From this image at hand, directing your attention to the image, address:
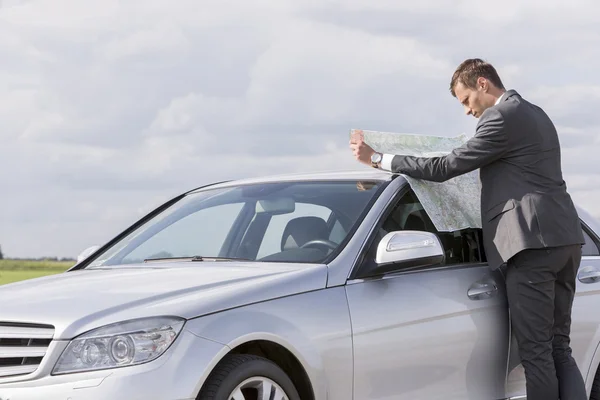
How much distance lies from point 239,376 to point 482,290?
78.5 inches

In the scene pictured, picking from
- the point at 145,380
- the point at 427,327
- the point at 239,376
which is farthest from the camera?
the point at 427,327

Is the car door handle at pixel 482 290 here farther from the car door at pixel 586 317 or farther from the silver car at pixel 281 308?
the car door at pixel 586 317

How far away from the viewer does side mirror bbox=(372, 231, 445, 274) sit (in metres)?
5.57

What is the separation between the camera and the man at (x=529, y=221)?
6.22 m

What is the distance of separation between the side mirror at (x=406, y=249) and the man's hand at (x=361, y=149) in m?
0.97

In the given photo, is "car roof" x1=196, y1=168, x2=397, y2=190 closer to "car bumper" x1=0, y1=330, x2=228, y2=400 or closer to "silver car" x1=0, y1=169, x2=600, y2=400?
"silver car" x1=0, y1=169, x2=600, y2=400

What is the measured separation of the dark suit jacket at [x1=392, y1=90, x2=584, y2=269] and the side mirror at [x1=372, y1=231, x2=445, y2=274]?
2.27 feet

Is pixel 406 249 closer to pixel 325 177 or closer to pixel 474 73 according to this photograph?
pixel 325 177

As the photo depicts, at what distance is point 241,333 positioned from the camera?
4.84 meters

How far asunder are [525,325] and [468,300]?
1.26ft

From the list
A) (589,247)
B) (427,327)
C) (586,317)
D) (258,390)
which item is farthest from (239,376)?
(589,247)

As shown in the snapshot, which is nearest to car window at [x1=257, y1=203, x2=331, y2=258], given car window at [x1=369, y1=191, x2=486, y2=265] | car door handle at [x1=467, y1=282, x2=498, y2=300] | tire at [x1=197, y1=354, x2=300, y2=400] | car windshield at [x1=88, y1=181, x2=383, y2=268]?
car windshield at [x1=88, y1=181, x2=383, y2=268]

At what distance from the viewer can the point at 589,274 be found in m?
7.02

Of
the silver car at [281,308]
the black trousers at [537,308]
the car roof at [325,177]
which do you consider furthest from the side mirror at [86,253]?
the black trousers at [537,308]
